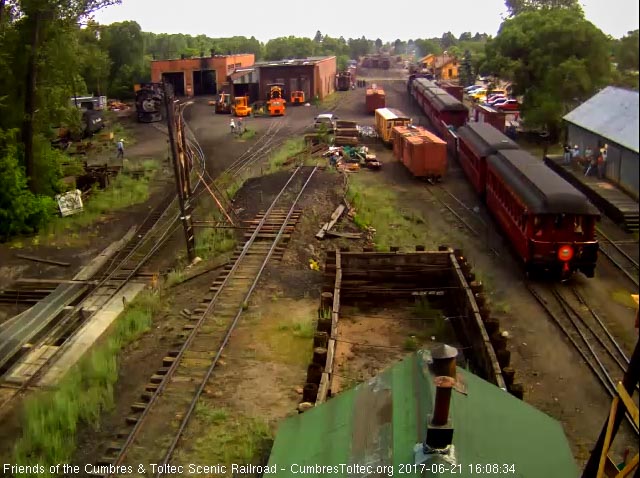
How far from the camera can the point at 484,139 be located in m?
23.9

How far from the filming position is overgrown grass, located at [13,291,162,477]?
31.0ft

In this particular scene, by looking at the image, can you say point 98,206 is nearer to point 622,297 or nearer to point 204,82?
point 622,297

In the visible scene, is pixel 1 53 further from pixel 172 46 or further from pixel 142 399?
pixel 172 46

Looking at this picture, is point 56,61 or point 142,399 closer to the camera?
point 142,399

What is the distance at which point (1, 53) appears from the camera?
22.6m

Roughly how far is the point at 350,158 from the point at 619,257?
600 inches

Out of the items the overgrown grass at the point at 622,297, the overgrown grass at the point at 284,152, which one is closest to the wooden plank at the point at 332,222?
the overgrown grass at the point at 284,152

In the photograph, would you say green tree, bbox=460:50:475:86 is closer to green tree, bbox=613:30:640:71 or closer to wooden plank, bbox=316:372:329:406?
wooden plank, bbox=316:372:329:406

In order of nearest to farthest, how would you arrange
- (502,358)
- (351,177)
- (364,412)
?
1. (364,412)
2. (502,358)
3. (351,177)

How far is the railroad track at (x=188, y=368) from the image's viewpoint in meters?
9.04

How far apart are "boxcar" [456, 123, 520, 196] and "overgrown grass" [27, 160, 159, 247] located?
1365cm

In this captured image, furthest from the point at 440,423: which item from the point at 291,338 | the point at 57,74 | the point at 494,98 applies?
the point at 494,98

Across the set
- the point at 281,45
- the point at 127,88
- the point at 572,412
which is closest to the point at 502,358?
the point at 572,412

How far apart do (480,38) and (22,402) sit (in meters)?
127
